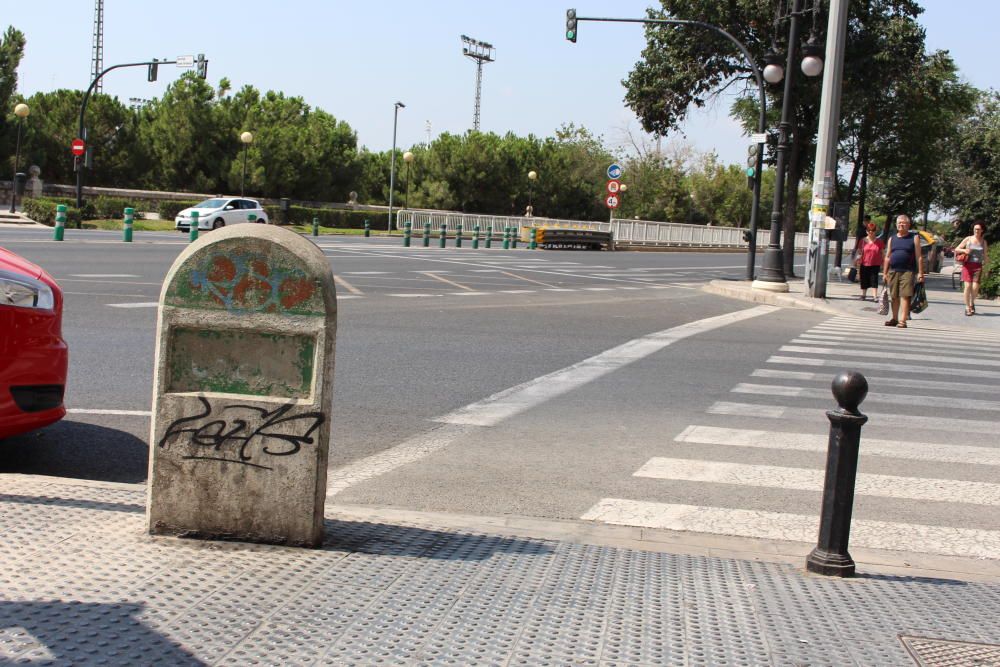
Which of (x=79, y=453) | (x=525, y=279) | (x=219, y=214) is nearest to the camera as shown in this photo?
(x=79, y=453)

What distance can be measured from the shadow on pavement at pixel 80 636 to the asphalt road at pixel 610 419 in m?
2.24

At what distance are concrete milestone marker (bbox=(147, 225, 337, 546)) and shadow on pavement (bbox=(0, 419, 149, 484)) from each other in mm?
1714

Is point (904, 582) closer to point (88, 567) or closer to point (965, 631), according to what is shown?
point (965, 631)

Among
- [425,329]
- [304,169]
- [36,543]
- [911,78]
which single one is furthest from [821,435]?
[304,169]

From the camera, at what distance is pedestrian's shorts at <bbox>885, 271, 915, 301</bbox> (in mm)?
16875

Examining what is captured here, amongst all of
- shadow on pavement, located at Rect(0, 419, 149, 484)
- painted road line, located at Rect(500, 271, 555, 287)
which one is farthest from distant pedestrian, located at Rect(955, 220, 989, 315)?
shadow on pavement, located at Rect(0, 419, 149, 484)

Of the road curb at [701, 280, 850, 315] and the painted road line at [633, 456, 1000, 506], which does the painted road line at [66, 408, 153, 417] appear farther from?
the road curb at [701, 280, 850, 315]

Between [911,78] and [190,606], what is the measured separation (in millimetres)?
Result: 35040

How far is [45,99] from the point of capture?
205 feet

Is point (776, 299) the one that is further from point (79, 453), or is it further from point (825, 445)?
point (79, 453)

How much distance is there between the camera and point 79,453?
21.4ft

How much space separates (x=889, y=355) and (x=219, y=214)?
33317 mm

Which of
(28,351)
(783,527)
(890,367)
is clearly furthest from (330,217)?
(783,527)

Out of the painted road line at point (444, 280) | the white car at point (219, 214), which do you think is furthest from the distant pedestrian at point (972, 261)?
the white car at point (219, 214)
